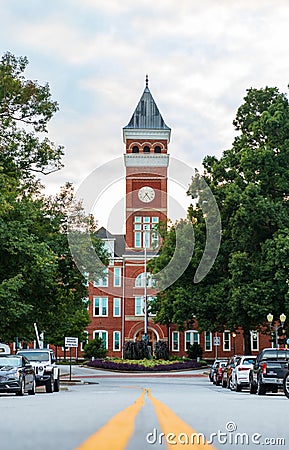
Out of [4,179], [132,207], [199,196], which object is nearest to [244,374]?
[4,179]

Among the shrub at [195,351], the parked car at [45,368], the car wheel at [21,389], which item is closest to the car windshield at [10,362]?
the car wheel at [21,389]

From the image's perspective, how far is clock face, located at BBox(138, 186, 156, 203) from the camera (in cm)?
8575

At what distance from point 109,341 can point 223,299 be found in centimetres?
4282

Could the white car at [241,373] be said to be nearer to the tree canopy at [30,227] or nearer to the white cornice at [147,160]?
the tree canopy at [30,227]

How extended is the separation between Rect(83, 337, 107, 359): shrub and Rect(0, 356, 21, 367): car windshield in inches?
2366

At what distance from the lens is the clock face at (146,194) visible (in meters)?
85.8

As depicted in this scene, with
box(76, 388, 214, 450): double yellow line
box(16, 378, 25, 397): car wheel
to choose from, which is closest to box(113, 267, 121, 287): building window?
box(16, 378, 25, 397): car wheel

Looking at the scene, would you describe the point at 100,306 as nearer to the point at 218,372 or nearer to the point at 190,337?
the point at 190,337

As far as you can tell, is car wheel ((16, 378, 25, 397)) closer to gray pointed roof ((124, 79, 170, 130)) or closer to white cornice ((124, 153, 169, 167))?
white cornice ((124, 153, 169, 167))

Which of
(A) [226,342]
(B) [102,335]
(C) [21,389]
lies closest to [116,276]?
(B) [102,335]

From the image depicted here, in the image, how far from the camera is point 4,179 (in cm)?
3522

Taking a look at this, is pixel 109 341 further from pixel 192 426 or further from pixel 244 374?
pixel 192 426

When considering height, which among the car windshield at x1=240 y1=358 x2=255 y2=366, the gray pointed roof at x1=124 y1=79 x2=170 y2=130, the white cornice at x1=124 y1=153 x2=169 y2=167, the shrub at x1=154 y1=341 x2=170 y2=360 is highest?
the gray pointed roof at x1=124 y1=79 x2=170 y2=130

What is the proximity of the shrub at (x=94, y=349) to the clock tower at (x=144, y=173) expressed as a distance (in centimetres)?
1113
